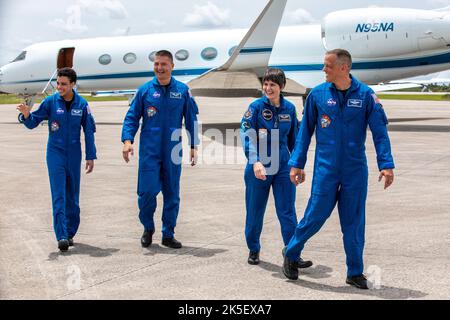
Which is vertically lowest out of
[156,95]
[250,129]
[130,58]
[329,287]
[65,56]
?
[329,287]

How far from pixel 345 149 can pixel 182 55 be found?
1750 centimetres

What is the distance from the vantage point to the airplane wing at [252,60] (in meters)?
17.3

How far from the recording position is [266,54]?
698 inches

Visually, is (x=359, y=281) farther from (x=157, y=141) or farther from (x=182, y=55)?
(x=182, y=55)

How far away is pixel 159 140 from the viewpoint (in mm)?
5977

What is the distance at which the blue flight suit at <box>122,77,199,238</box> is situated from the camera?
5969mm

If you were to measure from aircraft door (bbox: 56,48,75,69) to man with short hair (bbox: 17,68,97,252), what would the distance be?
59.6 feet

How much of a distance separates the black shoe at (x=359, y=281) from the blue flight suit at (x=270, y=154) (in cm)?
77

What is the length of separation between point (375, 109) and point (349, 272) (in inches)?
50.3

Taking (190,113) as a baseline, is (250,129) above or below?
below

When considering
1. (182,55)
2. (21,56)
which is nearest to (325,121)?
(182,55)

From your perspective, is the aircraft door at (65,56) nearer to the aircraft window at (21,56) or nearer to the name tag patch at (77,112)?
the aircraft window at (21,56)

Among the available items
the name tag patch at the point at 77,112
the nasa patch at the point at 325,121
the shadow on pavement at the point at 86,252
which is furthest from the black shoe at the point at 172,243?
the nasa patch at the point at 325,121
